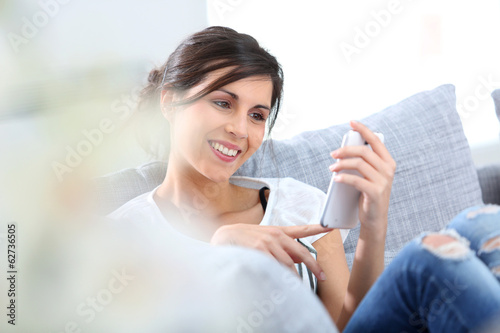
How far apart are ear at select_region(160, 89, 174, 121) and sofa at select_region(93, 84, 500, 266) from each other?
0.15m

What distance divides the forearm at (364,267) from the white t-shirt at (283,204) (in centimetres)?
17

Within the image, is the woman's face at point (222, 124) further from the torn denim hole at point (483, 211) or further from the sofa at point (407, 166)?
the torn denim hole at point (483, 211)

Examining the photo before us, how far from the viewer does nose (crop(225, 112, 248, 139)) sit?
3.75ft

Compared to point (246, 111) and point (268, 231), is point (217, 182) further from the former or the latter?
point (268, 231)

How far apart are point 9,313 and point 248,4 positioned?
1.75 m

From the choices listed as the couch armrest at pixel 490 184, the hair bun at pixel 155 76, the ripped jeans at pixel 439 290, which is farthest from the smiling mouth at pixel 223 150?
the couch armrest at pixel 490 184

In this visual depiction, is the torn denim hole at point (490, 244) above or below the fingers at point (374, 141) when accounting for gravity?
below

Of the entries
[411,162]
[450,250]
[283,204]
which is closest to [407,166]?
[411,162]

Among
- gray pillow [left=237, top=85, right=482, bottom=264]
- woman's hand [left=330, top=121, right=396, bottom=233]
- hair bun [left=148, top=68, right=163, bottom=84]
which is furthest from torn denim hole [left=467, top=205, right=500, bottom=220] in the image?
hair bun [left=148, top=68, right=163, bottom=84]

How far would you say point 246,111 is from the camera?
1163 mm

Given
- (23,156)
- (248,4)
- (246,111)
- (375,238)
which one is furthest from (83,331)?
(248,4)

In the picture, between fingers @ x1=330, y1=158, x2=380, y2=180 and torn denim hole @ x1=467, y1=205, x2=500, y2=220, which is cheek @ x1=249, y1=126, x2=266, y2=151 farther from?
torn denim hole @ x1=467, y1=205, x2=500, y2=220

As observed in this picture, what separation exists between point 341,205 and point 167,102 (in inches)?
19.6

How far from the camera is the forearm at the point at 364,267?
984 millimetres
